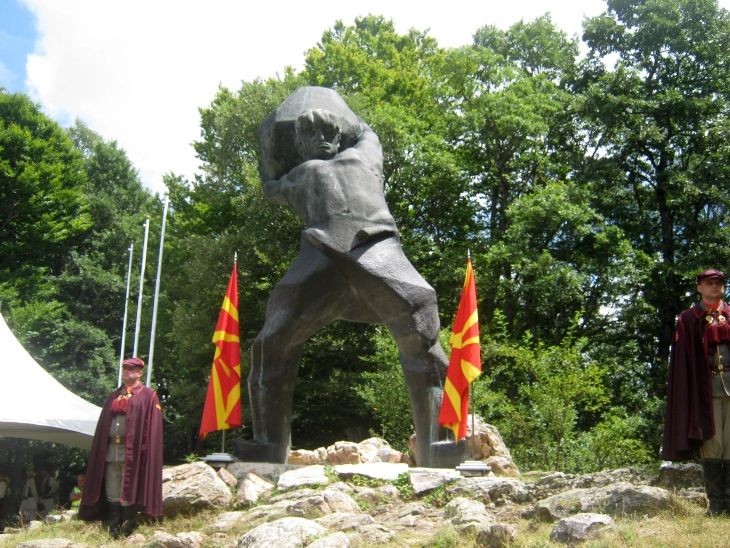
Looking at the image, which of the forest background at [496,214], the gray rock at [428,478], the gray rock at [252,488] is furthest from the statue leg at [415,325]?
the forest background at [496,214]

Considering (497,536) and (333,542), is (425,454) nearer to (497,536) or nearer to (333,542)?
(497,536)

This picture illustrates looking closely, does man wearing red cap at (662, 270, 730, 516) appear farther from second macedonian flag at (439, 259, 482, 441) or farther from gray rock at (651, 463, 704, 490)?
second macedonian flag at (439, 259, 482, 441)

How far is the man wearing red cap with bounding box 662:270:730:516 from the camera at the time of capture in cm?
486

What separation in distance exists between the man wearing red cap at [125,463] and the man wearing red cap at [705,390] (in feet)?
11.9

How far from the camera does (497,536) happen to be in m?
4.42

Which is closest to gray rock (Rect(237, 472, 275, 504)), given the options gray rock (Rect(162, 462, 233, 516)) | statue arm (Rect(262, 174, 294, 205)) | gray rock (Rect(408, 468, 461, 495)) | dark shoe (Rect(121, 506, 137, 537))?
gray rock (Rect(162, 462, 233, 516))

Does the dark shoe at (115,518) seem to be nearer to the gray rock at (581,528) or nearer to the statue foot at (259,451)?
the statue foot at (259,451)

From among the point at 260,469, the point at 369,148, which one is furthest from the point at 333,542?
the point at 369,148

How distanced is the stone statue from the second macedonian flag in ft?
0.39

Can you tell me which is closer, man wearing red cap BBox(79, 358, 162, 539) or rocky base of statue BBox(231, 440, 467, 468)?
man wearing red cap BBox(79, 358, 162, 539)

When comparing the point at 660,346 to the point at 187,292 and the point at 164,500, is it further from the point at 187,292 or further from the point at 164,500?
the point at 164,500

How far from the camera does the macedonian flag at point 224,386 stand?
805 cm

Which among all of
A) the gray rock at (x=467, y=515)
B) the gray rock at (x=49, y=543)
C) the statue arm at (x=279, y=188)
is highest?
the statue arm at (x=279, y=188)

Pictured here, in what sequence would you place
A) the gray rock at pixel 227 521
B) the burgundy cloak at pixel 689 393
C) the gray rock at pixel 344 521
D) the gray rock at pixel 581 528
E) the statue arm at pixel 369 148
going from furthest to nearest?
the statue arm at pixel 369 148, the gray rock at pixel 227 521, the gray rock at pixel 344 521, the burgundy cloak at pixel 689 393, the gray rock at pixel 581 528
